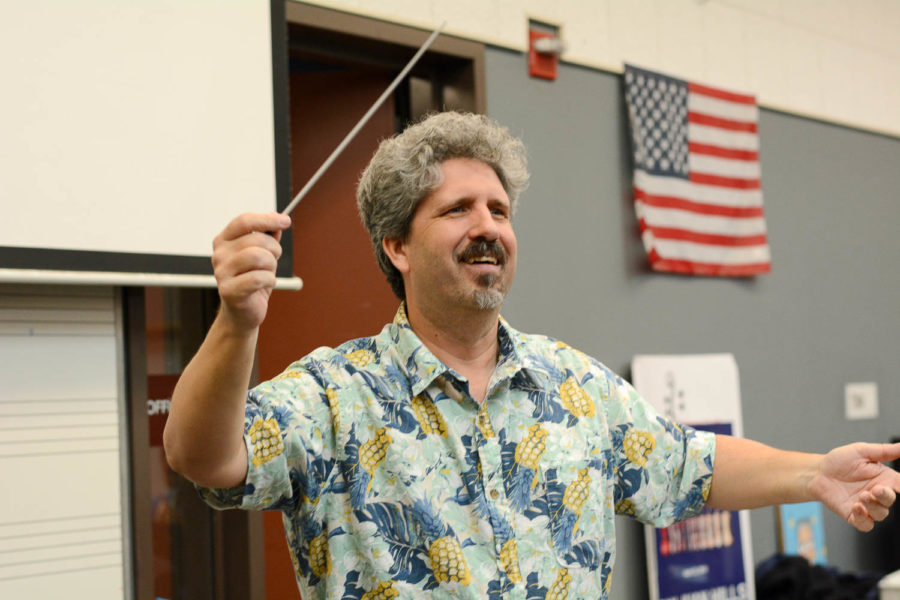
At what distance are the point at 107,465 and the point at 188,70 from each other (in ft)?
2.95

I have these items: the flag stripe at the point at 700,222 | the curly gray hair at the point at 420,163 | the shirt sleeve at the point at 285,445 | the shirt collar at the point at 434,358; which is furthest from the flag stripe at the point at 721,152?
the shirt sleeve at the point at 285,445

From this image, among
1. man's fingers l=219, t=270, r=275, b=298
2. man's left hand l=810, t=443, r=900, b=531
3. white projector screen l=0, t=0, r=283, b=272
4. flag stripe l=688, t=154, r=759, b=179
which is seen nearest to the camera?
man's fingers l=219, t=270, r=275, b=298

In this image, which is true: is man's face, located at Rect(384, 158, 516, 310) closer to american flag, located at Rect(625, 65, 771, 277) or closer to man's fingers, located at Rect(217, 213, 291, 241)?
man's fingers, located at Rect(217, 213, 291, 241)

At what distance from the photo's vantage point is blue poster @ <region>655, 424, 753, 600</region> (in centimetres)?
289

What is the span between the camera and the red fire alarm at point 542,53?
278cm

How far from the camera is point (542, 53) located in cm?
281

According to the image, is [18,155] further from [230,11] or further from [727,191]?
[727,191]

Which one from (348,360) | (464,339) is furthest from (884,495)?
(348,360)

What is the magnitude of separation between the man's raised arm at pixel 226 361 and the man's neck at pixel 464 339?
1.42 ft

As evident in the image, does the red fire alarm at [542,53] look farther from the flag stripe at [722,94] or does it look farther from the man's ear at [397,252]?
the man's ear at [397,252]

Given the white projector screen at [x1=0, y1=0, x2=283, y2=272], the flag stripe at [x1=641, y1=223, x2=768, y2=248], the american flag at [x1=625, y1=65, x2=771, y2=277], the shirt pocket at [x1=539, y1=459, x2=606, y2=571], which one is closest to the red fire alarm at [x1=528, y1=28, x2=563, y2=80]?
the american flag at [x1=625, y1=65, x2=771, y2=277]

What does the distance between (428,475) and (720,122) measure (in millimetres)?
2435

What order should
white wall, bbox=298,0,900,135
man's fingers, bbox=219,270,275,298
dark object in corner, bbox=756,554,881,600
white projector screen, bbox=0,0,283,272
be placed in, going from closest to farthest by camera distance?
man's fingers, bbox=219,270,275,298 < white projector screen, bbox=0,0,283,272 < white wall, bbox=298,0,900,135 < dark object in corner, bbox=756,554,881,600

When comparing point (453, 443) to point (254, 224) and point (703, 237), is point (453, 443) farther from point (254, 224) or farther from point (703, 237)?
point (703, 237)
